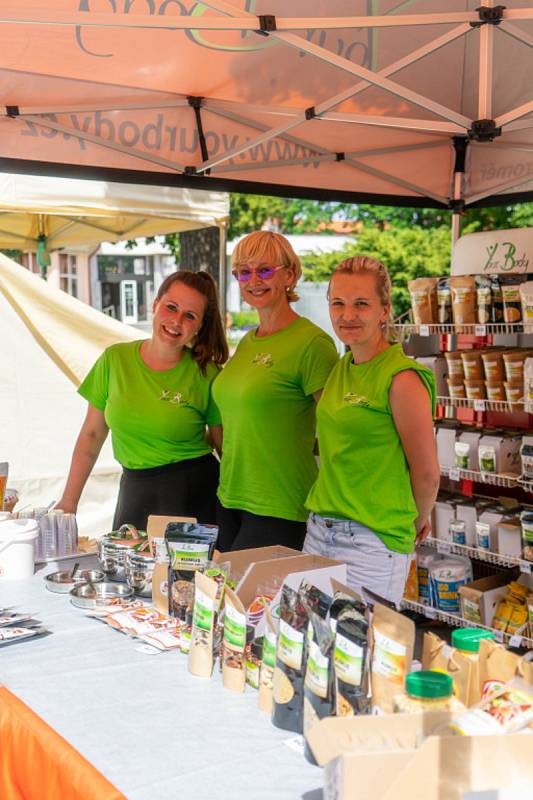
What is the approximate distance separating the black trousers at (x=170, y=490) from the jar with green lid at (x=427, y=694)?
1924 millimetres

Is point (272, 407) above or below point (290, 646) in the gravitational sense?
above

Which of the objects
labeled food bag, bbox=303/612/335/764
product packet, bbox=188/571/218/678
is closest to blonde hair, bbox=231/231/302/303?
product packet, bbox=188/571/218/678

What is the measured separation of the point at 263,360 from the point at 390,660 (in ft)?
5.16

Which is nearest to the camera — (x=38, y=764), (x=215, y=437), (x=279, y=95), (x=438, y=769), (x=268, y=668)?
(x=438, y=769)

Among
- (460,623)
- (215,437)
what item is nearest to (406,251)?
(460,623)

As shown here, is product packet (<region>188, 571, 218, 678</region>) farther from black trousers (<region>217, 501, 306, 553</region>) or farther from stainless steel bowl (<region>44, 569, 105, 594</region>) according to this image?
black trousers (<region>217, 501, 306, 553</region>)

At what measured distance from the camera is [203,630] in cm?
181

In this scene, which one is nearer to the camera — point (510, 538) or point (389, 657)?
point (389, 657)

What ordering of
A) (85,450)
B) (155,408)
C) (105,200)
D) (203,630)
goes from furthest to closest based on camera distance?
(105,200) → (85,450) → (155,408) → (203,630)

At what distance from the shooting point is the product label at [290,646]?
5.06ft

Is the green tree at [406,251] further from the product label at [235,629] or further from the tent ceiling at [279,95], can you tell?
the product label at [235,629]

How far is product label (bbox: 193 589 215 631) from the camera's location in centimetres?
179

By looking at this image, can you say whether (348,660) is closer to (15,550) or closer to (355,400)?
(355,400)

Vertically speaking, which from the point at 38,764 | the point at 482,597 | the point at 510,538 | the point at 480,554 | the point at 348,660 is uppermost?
the point at 348,660
